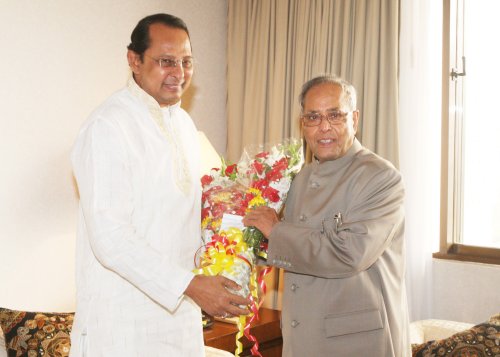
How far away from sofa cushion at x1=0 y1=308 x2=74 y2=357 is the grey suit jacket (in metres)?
1.05

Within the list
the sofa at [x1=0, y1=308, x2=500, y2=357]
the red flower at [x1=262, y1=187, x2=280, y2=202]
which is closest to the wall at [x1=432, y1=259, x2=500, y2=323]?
the sofa at [x1=0, y1=308, x2=500, y2=357]

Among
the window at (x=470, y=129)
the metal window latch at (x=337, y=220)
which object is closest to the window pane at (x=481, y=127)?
the window at (x=470, y=129)

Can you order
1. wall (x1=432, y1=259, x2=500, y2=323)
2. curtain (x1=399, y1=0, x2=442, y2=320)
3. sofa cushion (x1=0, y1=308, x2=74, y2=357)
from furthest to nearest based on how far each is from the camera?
curtain (x1=399, y1=0, x2=442, y2=320) < wall (x1=432, y1=259, x2=500, y2=323) < sofa cushion (x1=0, y1=308, x2=74, y2=357)

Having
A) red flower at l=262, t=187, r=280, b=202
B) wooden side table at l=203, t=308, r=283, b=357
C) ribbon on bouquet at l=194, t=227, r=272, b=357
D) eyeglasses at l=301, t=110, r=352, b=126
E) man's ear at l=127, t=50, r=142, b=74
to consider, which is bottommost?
wooden side table at l=203, t=308, r=283, b=357

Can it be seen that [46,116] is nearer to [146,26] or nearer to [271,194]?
[146,26]

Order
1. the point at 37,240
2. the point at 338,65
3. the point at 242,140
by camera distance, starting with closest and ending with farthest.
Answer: the point at 37,240
the point at 338,65
the point at 242,140

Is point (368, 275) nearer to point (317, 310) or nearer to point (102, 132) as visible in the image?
point (317, 310)

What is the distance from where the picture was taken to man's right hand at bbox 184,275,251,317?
187 cm

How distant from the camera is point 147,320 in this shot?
1.84 metres

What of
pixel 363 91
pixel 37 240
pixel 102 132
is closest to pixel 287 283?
pixel 102 132

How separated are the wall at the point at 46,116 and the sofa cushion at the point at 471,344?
202 centimetres

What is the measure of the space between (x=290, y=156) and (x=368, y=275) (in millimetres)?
545

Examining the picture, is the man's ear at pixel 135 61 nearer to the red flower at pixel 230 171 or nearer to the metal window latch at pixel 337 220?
the red flower at pixel 230 171

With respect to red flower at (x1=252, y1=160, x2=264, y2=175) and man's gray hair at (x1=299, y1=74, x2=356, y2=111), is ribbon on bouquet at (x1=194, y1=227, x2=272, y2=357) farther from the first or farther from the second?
man's gray hair at (x1=299, y1=74, x2=356, y2=111)
